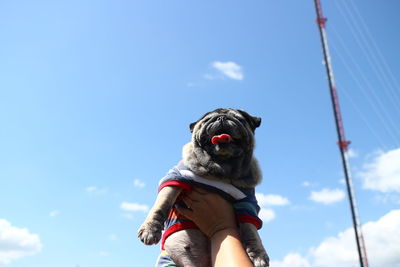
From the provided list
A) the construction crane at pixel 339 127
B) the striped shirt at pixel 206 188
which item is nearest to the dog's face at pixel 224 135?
the striped shirt at pixel 206 188

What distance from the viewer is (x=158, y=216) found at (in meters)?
3.14

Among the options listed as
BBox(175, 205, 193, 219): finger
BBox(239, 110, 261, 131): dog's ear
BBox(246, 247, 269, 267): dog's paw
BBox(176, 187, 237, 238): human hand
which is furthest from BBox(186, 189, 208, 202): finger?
BBox(239, 110, 261, 131): dog's ear

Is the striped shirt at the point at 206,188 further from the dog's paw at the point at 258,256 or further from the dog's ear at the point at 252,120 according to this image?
the dog's ear at the point at 252,120

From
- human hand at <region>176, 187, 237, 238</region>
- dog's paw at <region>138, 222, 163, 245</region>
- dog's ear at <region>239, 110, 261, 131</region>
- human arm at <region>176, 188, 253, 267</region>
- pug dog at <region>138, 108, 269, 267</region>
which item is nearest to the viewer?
dog's paw at <region>138, 222, 163, 245</region>

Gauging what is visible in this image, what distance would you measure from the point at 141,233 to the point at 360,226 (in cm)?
2568

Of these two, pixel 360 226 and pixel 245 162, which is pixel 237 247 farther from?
pixel 360 226

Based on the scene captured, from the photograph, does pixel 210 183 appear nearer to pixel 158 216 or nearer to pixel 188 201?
pixel 188 201

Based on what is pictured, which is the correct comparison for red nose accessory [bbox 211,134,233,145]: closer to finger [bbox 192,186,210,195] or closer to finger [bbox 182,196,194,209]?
finger [bbox 192,186,210,195]

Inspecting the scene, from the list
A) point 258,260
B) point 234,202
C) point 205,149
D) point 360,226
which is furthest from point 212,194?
point 360,226

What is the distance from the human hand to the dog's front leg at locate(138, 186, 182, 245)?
0.18 metres

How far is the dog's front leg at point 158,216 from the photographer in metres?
2.95

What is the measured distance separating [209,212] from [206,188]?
266 mm

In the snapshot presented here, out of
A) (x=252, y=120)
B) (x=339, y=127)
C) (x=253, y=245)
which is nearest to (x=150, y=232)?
(x=253, y=245)

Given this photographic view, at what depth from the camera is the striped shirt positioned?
3.41 metres
